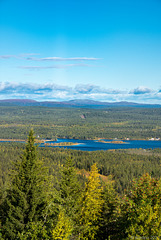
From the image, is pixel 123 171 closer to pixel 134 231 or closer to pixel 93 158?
pixel 93 158

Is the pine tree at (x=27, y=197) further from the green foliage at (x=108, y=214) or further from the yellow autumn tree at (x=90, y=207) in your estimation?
the green foliage at (x=108, y=214)

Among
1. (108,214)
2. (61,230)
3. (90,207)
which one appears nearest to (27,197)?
(90,207)

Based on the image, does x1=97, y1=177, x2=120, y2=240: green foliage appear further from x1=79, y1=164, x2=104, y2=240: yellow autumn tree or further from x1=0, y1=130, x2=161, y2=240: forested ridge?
x1=79, y1=164, x2=104, y2=240: yellow autumn tree

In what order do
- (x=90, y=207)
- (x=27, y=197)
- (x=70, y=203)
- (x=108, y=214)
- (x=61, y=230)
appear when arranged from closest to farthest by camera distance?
(x=61, y=230) < (x=90, y=207) < (x=70, y=203) < (x=27, y=197) < (x=108, y=214)

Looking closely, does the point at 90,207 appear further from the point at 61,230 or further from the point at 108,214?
the point at 61,230

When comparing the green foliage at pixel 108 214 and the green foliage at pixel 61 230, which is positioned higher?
the green foliage at pixel 61 230

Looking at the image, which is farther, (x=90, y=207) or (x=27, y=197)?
(x=27, y=197)

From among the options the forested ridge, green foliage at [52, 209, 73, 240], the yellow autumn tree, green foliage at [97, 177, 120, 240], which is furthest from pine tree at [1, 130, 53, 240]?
green foliage at [52, 209, 73, 240]

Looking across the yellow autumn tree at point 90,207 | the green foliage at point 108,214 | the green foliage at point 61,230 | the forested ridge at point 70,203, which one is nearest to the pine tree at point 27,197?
the forested ridge at point 70,203

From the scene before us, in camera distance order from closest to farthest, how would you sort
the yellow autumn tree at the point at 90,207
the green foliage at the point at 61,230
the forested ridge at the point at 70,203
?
the green foliage at the point at 61,230
the forested ridge at the point at 70,203
the yellow autumn tree at the point at 90,207

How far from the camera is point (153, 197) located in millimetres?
32062

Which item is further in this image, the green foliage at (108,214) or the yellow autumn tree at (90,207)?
the green foliage at (108,214)

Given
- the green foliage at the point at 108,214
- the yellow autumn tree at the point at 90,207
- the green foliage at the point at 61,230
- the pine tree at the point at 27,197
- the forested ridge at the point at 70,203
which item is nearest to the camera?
the green foliage at the point at 61,230

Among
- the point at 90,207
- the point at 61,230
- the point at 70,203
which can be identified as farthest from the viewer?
the point at 70,203
